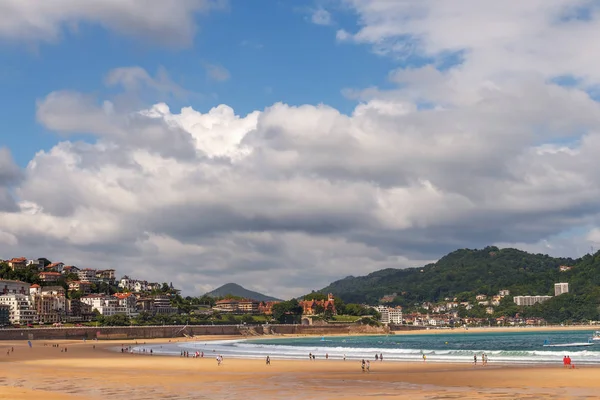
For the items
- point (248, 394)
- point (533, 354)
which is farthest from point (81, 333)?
point (248, 394)

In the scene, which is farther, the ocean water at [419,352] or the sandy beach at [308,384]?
the ocean water at [419,352]

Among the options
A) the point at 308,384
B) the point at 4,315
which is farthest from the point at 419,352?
the point at 4,315

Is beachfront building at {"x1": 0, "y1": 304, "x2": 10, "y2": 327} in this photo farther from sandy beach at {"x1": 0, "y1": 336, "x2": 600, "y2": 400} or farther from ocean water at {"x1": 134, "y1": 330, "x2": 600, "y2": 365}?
sandy beach at {"x1": 0, "y1": 336, "x2": 600, "y2": 400}

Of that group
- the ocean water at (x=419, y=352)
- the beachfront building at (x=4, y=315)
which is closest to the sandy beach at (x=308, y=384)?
the ocean water at (x=419, y=352)

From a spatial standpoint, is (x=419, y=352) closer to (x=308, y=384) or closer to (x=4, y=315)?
(x=308, y=384)

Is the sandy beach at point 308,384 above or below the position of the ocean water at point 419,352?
above

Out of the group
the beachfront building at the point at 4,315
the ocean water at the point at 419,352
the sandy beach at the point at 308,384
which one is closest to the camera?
the sandy beach at the point at 308,384

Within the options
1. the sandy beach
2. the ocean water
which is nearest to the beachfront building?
the ocean water

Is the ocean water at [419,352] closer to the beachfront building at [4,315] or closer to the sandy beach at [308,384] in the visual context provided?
the sandy beach at [308,384]

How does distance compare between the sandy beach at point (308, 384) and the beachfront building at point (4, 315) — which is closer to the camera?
the sandy beach at point (308, 384)

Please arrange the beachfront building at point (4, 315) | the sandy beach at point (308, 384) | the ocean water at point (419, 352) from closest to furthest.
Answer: the sandy beach at point (308, 384) → the ocean water at point (419, 352) → the beachfront building at point (4, 315)

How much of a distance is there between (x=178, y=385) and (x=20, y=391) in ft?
33.8

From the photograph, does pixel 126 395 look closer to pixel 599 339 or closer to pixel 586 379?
pixel 586 379

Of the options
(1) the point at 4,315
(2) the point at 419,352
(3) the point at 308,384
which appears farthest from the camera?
(1) the point at 4,315
